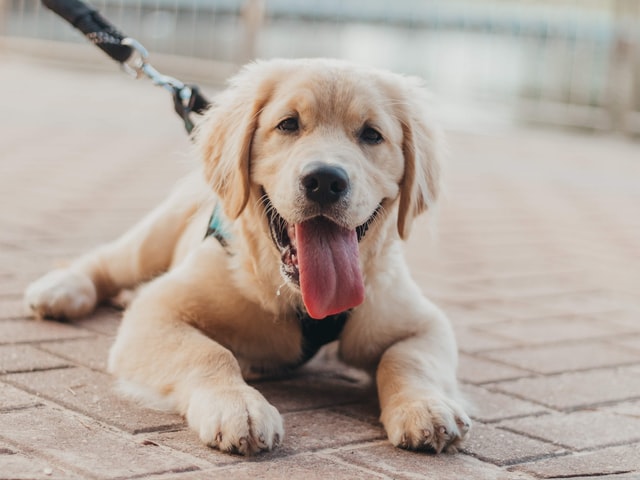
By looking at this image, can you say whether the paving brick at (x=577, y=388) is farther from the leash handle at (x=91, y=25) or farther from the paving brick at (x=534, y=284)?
the leash handle at (x=91, y=25)

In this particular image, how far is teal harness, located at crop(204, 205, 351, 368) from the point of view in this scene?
11.0 feet

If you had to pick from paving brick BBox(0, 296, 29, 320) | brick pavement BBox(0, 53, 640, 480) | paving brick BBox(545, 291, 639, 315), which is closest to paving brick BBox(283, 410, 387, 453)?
brick pavement BBox(0, 53, 640, 480)

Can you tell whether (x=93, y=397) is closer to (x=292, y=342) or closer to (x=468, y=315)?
(x=292, y=342)

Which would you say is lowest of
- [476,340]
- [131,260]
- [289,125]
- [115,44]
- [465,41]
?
[476,340]

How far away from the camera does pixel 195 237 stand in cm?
394

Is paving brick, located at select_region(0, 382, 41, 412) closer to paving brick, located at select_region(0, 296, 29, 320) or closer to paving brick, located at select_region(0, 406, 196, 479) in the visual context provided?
paving brick, located at select_region(0, 406, 196, 479)

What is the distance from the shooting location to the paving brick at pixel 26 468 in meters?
2.27

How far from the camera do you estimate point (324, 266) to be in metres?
3.06

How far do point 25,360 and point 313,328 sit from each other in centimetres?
90

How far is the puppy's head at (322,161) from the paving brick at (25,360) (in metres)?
0.74

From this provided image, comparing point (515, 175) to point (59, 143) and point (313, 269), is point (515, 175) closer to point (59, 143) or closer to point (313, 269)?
point (59, 143)

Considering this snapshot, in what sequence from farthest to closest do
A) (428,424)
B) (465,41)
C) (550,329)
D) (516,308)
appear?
(465,41), (516,308), (550,329), (428,424)

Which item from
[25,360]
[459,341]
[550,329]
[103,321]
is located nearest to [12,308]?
[103,321]

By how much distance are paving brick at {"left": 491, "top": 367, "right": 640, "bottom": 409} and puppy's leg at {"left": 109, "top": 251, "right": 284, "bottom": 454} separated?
1.02 m
